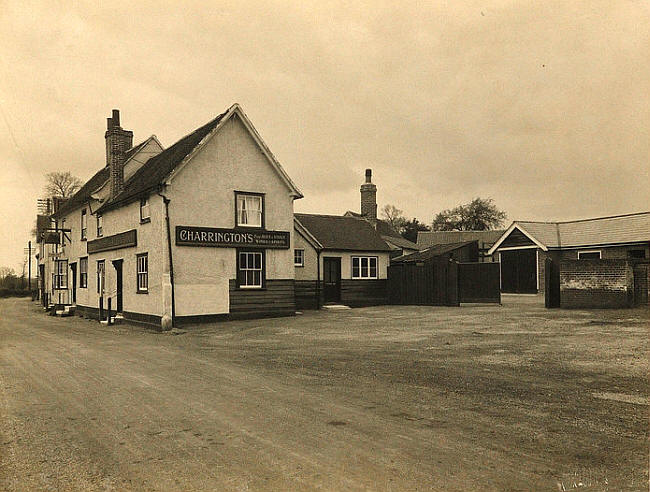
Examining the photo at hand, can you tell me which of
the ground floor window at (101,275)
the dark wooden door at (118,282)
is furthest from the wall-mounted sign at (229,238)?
the ground floor window at (101,275)

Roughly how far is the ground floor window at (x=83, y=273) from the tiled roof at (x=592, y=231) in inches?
1119

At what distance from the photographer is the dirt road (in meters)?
5.00

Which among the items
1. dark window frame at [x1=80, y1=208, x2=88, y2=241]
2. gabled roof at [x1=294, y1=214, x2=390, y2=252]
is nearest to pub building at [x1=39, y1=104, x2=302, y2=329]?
dark window frame at [x1=80, y1=208, x2=88, y2=241]

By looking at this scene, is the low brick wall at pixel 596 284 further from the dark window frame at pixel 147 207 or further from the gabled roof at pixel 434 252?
the dark window frame at pixel 147 207

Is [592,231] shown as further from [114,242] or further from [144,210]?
[114,242]

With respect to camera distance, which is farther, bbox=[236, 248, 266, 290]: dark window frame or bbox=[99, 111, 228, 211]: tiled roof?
bbox=[236, 248, 266, 290]: dark window frame

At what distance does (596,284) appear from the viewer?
70.9ft

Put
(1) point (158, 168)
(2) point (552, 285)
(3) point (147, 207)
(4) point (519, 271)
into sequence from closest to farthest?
(3) point (147, 207) → (2) point (552, 285) → (1) point (158, 168) → (4) point (519, 271)

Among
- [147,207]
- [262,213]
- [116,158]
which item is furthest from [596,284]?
[116,158]

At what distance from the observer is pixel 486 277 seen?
28.9 m

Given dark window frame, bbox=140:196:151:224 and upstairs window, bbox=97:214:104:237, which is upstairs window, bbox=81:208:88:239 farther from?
dark window frame, bbox=140:196:151:224

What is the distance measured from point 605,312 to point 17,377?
1907 centimetres

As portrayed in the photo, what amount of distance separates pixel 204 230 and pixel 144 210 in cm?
320

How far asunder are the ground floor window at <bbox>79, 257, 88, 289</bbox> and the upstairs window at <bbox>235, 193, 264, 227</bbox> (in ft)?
44.2
